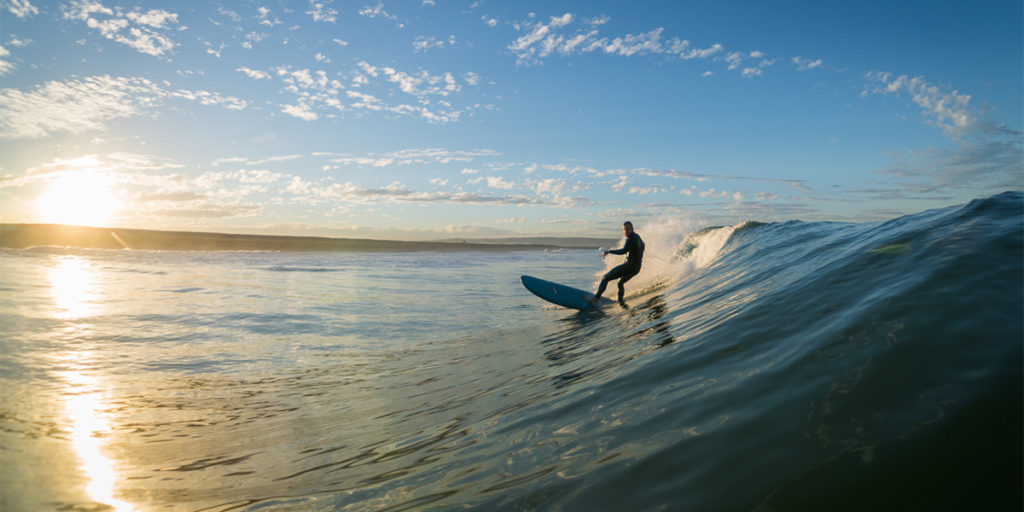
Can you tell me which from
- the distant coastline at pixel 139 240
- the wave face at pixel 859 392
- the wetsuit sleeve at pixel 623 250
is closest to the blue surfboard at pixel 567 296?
the wetsuit sleeve at pixel 623 250

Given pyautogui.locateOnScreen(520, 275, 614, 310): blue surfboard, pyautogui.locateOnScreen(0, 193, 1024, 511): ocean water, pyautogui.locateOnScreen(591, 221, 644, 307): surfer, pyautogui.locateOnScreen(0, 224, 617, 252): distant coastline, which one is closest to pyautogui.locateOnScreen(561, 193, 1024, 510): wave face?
pyautogui.locateOnScreen(0, 193, 1024, 511): ocean water

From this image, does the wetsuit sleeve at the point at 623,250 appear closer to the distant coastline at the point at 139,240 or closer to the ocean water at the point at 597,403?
the ocean water at the point at 597,403

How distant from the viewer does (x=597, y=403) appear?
4.18 m

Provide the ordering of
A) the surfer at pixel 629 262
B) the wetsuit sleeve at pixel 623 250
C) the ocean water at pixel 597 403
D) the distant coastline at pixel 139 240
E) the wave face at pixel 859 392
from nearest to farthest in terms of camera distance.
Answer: the wave face at pixel 859 392
the ocean water at pixel 597 403
the wetsuit sleeve at pixel 623 250
the surfer at pixel 629 262
the distant coastline at pixel 139 240

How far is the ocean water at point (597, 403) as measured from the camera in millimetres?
2516

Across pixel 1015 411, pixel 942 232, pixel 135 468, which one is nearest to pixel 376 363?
pixel 135 468

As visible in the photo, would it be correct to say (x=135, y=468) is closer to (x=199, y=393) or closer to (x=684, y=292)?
(x=199, y=393)

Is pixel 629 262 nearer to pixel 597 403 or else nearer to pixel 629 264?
pixel 629 264

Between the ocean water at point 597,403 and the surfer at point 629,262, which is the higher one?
the surfer at point 629,262

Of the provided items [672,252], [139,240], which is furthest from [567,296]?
[139,240]

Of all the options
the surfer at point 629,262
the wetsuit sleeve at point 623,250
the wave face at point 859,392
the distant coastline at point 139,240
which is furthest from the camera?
the distant coastline at point 139,240

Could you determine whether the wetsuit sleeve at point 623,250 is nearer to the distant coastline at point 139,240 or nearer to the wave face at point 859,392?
the wave face at point 859,392

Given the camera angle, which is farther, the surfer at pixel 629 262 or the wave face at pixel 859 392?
the surfer at pixel 629 262

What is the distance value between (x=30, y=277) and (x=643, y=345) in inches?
814
